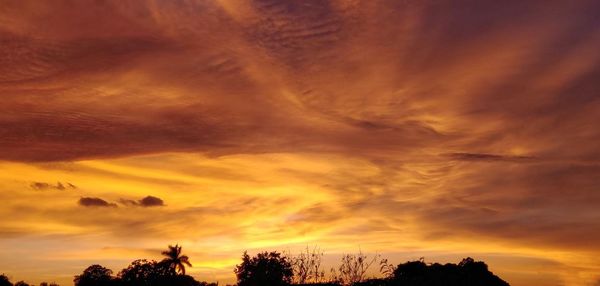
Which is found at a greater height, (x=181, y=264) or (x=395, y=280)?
(x=181, y=264)

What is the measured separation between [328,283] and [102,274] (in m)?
80.9

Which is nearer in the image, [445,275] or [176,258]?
[445,275]

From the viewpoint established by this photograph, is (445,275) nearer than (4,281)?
Yes

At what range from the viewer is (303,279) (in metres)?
60.2

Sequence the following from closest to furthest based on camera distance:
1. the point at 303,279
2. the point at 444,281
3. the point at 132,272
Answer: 1. the point at 444,281
2. the point at 303,279
3. the point at 132,272

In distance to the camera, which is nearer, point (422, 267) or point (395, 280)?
point (395, 280)

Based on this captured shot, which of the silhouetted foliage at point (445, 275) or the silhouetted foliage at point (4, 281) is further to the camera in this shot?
the silhouetted foliage at point (4, 281)

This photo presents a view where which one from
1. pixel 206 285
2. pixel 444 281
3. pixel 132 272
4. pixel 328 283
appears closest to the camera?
pixel 444 281

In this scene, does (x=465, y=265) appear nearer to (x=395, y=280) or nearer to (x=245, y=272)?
(x=395, y=280)

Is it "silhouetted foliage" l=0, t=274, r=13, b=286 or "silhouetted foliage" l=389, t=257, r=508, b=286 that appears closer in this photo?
"silhouetted foliage" l=389, t=257, r=508, b=286

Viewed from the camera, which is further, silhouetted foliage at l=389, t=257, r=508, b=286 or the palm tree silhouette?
the palm tree silhouette

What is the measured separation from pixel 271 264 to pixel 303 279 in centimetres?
5399

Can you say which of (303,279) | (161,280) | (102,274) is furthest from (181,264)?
(303,279)

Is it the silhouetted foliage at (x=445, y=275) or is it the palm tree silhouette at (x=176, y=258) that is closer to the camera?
the silhouetted foliage at (x=445, y=275)
